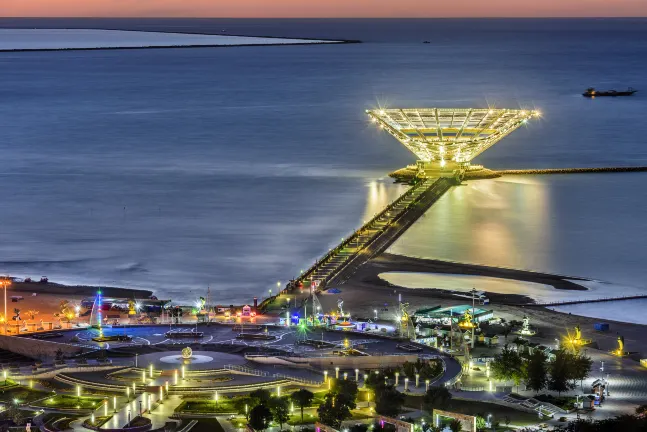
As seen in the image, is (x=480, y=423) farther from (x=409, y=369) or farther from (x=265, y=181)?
(x=265, y=181)

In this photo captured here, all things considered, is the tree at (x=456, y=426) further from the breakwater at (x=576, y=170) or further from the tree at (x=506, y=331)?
the breakwater at (x=576, y=170)

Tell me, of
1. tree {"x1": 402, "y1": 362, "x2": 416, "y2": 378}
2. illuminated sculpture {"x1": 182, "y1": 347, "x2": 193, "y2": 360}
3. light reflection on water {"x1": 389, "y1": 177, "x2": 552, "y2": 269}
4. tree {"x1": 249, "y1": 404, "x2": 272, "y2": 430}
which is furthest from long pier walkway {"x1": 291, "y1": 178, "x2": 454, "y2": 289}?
tree {"x1": 249, "y1": 404, "x2": 272, "y2": 430}

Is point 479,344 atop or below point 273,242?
below

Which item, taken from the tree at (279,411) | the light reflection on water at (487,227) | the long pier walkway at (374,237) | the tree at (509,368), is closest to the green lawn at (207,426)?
the tree at (279,411)

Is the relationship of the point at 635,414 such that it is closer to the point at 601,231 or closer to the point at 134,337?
the point at 134,337

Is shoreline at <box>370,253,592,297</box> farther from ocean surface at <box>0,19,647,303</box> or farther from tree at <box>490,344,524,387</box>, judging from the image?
tree at <box>490,344,524,387</box>

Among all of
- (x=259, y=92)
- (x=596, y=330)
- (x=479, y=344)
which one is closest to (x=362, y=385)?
(x=479, y=344)
